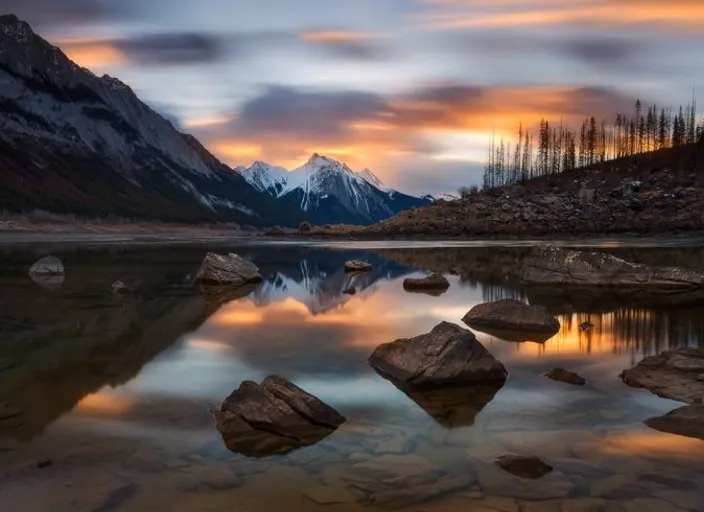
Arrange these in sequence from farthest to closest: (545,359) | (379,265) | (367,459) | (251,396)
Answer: (379,265), (545,359), (251,396), (367,459)

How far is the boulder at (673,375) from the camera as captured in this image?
1217cm

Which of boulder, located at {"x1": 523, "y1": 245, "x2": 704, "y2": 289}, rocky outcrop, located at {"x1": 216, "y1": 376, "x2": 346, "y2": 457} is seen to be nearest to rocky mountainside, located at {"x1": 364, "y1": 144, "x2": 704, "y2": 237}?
boulder, located at {"x1": 523, "y1": 245, "x2": 704, "y2": 289}

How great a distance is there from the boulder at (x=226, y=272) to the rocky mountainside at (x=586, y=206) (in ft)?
264

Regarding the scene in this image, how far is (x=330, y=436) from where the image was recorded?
10055 mm

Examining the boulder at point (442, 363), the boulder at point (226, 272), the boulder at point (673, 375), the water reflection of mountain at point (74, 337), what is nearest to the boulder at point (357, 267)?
the boulder at point (226, 272)

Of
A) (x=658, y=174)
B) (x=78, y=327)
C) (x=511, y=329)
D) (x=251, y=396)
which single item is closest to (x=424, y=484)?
(x=251, y=396)

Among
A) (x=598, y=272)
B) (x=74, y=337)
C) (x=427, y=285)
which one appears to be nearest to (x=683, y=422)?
(x=74, y=337)

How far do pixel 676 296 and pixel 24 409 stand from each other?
26.1 metres

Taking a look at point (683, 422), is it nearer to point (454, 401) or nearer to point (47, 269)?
point (454, 401)

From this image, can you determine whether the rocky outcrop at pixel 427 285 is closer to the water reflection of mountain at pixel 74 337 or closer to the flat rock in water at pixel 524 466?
the water reflection of mountain at pixel 74 337

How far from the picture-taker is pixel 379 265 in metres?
48.9

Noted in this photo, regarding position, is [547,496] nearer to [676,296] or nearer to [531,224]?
[676,296]

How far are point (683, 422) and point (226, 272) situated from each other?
27428mm

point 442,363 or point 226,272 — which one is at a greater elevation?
point 226,272
